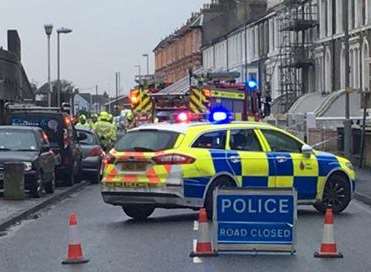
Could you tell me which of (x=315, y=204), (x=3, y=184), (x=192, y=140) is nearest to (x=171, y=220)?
(x=192, y=140)

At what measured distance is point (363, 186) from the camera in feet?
82.2

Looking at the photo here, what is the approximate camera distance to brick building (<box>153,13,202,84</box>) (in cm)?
10812

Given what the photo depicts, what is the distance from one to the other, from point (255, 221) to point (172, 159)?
399cm

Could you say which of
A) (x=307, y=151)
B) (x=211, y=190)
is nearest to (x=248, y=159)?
(x=211, y=190)

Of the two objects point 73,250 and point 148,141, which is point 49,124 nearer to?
point 148,141

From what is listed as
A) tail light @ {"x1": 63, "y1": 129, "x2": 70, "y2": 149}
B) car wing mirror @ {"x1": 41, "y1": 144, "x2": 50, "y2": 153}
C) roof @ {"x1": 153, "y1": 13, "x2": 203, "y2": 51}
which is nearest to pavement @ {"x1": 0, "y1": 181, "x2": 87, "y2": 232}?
car wing mirror @ {"x1": 41, "y1": 144, "x2": 50, "y2": 153}

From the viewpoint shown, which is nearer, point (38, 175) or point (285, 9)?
point (38, 175)

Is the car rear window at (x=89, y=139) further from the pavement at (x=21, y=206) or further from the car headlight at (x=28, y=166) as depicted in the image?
the car headlight at (x=28, y=166)

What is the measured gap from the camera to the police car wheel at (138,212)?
17.2 meters

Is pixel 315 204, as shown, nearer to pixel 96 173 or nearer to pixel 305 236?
pixel 305 236

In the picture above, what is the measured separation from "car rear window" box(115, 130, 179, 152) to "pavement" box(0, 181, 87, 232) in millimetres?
2347

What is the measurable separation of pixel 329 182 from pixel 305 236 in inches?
130

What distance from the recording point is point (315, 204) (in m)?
17.6

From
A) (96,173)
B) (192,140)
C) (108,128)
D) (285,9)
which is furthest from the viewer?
(285,9)
